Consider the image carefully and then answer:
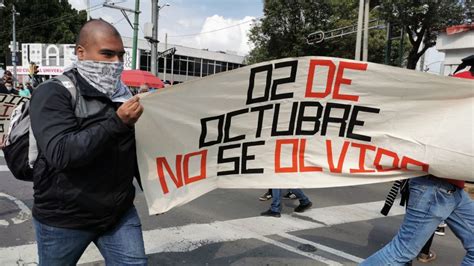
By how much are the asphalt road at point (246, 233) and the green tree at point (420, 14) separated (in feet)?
42.1

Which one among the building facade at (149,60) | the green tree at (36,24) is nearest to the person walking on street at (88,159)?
the building facade at (149,60)

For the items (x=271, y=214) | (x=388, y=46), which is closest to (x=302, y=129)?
(x=271, y=214)

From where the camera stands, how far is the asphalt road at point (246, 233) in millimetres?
4199

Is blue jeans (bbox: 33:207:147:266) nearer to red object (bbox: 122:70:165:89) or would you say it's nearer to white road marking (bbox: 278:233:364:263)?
white road marking (bbox: 278:233:364:263)

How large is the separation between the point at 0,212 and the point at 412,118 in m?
5.01

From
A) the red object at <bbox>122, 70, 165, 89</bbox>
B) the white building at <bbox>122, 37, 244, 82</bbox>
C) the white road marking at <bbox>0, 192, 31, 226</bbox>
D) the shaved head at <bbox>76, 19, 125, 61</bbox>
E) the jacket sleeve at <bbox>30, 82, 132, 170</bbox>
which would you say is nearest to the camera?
the jacket sleeve at <bbox>30, 82, 132, 170</bbox>

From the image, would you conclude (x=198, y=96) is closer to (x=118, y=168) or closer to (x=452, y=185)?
(x=118, y=168)

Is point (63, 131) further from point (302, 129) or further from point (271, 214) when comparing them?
point (271, 214)

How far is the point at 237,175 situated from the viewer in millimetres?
3088

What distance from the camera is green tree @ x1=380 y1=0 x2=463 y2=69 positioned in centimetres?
1727

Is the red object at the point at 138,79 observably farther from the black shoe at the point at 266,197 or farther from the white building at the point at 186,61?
the white building at the point at 186,61

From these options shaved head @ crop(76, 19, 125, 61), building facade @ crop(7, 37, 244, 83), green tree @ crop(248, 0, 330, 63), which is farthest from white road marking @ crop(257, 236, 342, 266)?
green tree @ crop(248, 0, 330, 63)

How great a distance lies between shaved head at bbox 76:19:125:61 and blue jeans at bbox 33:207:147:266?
863 millimetres

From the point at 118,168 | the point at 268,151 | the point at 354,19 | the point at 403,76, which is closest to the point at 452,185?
the point at 403,76
